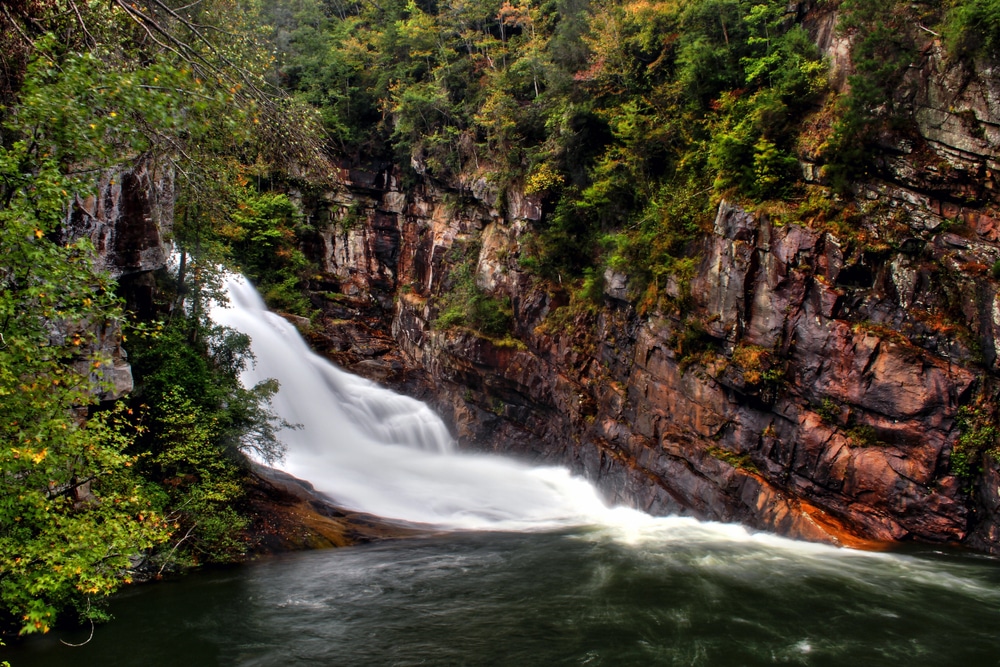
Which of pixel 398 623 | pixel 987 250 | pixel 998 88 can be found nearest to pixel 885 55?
pixel 998 88

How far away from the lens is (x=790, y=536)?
12805mm

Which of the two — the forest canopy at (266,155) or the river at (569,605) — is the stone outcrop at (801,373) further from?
the forest canopy at (266,155)

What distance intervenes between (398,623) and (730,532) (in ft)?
26.2

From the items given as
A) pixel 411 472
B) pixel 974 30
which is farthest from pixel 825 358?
pixel 411 472

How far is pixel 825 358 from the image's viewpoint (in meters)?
12.9

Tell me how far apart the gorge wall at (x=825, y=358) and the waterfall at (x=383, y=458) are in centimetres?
179

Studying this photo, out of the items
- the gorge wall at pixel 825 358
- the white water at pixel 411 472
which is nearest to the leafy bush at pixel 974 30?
the gorge wall at pixel 825 358

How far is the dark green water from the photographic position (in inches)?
326

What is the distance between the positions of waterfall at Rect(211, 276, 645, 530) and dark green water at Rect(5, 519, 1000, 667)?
4086mm

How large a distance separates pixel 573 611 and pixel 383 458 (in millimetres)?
12978

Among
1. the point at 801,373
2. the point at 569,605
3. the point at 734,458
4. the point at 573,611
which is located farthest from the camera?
the point at 734,458

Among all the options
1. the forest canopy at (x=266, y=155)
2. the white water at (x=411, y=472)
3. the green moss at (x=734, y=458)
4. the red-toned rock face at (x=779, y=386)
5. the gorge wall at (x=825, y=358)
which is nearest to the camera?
the forest canopy at (x=266, y=155)

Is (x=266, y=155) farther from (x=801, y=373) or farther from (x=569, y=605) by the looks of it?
(x=801, y=373)

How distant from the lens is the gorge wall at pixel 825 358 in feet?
38.5
